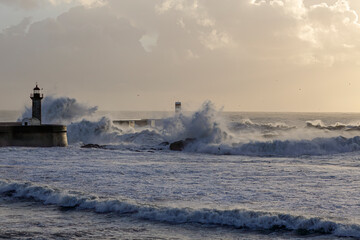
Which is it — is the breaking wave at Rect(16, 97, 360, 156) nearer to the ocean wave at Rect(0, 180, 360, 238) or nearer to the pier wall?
the pier wall

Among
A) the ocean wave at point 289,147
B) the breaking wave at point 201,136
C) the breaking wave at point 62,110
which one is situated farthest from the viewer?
the breaking wave at point 62,110

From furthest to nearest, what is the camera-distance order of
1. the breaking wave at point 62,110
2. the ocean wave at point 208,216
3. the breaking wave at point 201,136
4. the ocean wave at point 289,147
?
1. the breaking wave at point 62,110
2. the breaking wave at point 201,136
3. the ocean wave at point 289,147
4. the ocean wave at point 208,216

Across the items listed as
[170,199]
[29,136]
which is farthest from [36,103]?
[170,199]

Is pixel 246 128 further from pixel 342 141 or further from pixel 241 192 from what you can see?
pixel 241 192

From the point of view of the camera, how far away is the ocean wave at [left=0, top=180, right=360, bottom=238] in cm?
629

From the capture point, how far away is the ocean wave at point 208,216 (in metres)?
6.29

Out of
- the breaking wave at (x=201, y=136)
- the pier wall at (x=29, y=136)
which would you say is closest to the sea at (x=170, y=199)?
the breaking wave at (x=201, y=136)

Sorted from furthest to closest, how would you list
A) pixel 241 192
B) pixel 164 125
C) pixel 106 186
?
pixel 164 125, pixel 106 186, pixel 241 192

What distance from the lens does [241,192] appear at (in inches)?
352

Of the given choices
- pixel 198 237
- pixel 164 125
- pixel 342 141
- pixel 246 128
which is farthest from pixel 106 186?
pixel 246 128

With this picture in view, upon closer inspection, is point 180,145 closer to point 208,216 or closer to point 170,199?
point 170,199

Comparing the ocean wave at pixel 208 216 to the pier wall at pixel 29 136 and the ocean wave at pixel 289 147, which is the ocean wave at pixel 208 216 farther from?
the pier wall at pixel 29 136

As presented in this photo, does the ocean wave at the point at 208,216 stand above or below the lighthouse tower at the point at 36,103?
below

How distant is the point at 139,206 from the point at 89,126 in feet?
73.0
